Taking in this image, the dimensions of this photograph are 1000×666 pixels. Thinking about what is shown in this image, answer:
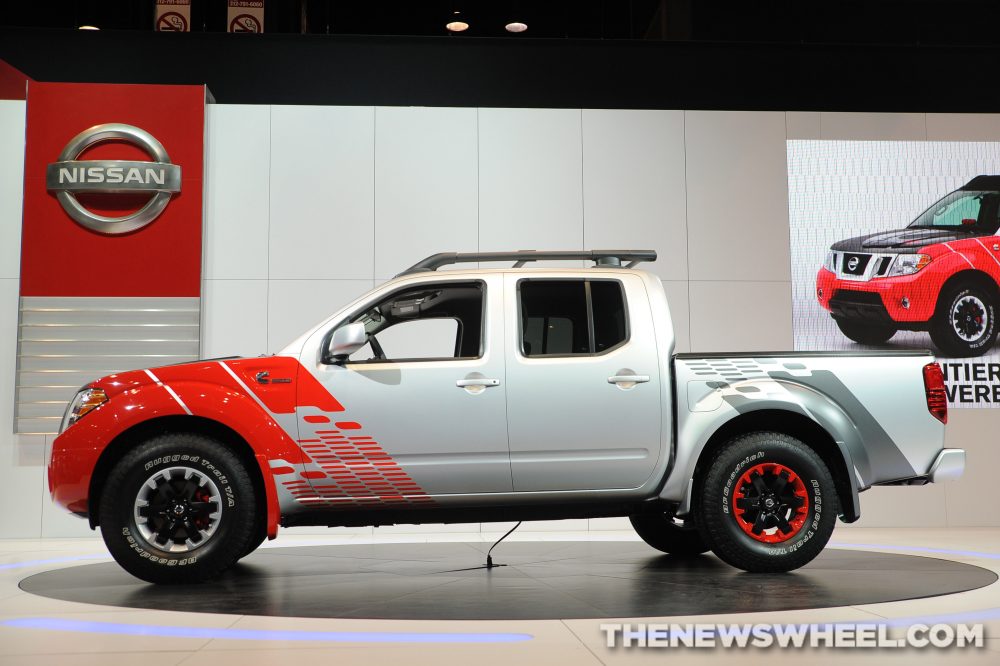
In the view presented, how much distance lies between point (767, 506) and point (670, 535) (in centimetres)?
140

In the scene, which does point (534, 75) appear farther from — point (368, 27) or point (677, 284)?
point (677, 284)

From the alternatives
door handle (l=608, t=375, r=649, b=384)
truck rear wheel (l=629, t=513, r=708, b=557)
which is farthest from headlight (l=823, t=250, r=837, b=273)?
door handle (l=608, t=375, r=649, b=384)

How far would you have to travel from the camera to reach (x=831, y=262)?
9695 mm

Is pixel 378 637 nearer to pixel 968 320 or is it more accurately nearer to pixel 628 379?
pixel 628 379

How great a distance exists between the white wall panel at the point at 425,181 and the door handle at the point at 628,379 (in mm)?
4643

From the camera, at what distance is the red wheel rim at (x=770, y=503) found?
5.27 m

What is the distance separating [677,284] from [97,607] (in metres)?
6.61

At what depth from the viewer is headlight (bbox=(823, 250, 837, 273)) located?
381 inches

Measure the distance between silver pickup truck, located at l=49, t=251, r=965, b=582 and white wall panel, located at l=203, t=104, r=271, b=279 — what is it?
4316 millimetres

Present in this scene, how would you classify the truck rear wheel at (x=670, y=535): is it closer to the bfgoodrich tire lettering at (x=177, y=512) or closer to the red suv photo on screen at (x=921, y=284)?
the bfgoodrich tire lettering at (x=177, y=512)

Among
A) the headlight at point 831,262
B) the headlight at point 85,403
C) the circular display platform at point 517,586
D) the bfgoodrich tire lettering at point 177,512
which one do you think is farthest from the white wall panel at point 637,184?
the headlight at point 85,403

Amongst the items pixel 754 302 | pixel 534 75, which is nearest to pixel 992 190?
pixel 754 302

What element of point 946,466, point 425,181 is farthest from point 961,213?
point 425,181

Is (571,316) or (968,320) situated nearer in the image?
(571,316)
